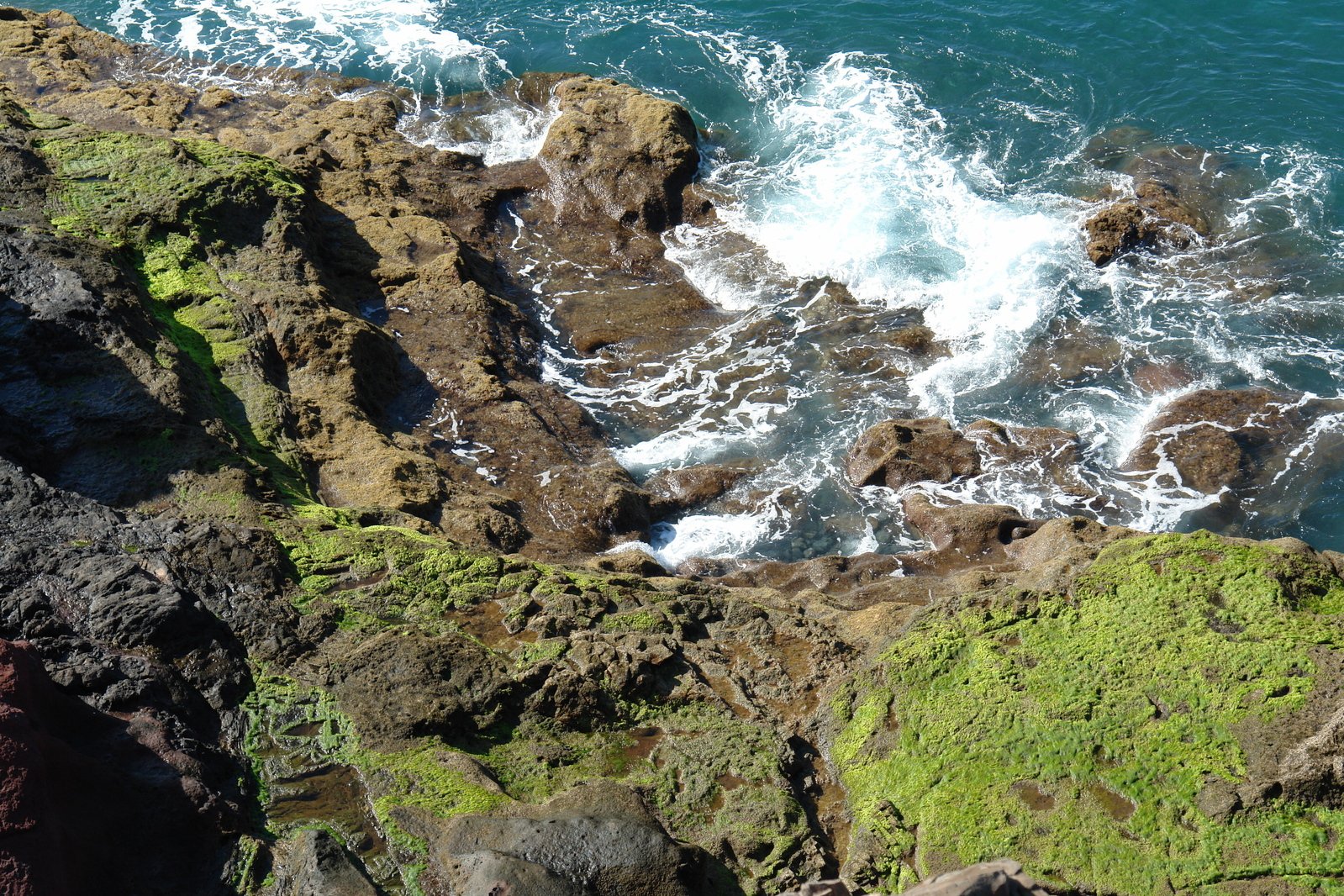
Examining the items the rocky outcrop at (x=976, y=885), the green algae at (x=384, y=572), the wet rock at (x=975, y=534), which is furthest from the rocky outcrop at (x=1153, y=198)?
the rocky outcrop at (x=976, y=885)

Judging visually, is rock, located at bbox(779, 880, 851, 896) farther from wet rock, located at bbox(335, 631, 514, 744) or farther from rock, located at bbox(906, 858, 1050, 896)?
wet rock, located at bbox(335, 631, 514, 744)

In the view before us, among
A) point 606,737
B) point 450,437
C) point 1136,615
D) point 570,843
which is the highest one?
point 1136,615

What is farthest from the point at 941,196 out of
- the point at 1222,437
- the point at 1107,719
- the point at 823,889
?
the point at 823,889

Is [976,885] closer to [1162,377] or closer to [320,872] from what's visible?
[320,872]

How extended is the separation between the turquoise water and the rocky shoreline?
1.11 metres

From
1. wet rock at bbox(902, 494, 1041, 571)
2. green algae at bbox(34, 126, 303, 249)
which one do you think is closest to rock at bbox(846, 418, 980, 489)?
wet rock at bbox(902, 494, 1041, 571)

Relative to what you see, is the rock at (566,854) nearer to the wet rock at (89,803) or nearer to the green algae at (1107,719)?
the wet rock at (89,803)

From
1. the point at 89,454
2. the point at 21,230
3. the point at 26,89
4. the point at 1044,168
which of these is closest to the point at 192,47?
the point at 26,89

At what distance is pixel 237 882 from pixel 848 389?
1516cm

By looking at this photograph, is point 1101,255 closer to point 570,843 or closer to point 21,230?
point 570,843

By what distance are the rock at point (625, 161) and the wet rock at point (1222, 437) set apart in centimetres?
1274

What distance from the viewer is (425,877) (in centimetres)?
871

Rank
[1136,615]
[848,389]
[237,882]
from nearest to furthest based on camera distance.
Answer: [237,882] → [1136,615] → [848,389]

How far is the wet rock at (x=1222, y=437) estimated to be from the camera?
18078mm
